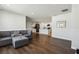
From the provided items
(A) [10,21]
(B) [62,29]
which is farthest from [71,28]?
(A) [10,21]

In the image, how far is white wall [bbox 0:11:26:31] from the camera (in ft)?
7.09

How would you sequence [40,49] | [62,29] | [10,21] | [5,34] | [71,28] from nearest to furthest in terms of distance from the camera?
[10,21]
[5,34]
[40,49]
[71,28]
[62,29]

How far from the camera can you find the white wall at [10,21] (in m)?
2.16

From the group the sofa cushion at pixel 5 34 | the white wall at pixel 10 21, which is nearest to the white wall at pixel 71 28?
the white wall at pixel 10 21

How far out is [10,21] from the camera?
236 cm

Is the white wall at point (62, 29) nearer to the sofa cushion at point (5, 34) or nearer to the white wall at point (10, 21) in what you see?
the white wall at point (10, 21)

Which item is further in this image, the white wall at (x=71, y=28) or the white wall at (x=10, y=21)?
the white wall at (x=71, y=28)

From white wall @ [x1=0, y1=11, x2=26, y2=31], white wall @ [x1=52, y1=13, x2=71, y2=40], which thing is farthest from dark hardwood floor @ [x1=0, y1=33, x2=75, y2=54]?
white wall @ [x1=52, y1=13, x2=71, y2=40]

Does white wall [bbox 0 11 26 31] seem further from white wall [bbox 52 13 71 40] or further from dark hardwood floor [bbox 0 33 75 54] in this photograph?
white wall [bbox 52 13 71 40]

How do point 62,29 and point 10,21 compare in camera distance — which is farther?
point 62,29

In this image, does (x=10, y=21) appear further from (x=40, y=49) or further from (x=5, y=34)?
(x=40, y=49)

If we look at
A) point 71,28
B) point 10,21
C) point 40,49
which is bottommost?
point 40,49
